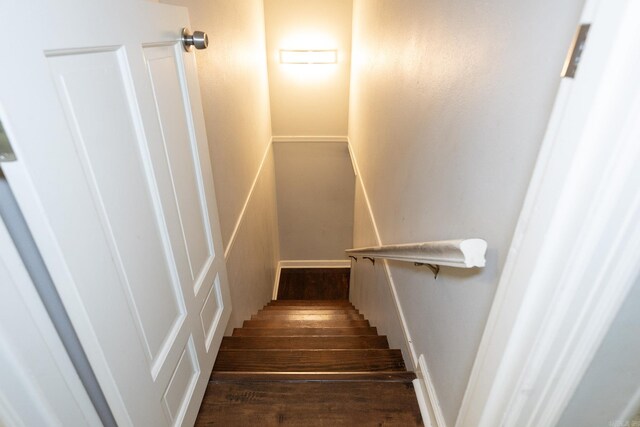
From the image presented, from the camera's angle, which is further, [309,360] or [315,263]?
[315,263]

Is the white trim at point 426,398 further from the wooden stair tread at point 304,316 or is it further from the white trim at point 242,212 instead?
the wooden stair tread at point 304,316

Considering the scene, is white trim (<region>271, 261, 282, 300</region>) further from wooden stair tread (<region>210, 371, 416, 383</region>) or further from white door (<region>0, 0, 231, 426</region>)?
white door (<region>0, 0, 231, 426</region>)

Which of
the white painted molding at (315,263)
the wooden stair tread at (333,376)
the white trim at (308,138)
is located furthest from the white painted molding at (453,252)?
the white painted molding at (315,263)

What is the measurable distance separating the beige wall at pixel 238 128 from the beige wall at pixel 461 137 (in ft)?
3.10

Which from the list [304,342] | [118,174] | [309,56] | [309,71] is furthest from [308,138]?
[118,174]

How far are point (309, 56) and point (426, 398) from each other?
12.3 feet

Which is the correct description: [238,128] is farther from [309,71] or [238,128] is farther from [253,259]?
[309,71]

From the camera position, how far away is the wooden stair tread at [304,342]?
6.17 feet

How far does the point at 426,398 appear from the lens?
4.12 feet

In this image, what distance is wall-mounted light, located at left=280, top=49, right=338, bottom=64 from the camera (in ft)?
12.9

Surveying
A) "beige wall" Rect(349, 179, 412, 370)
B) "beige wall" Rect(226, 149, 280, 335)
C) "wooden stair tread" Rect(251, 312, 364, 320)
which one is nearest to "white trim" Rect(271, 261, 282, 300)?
"beige wall" Rect(226, 149, 280, 335)

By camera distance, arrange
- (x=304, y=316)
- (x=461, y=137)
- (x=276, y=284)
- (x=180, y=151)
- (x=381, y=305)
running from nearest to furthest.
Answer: (x=461, y=137)
(x=180, y=151)
(x=381, y=305)
(x=304, y=316)
(x=276, y=284)

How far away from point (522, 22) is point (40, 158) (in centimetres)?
90

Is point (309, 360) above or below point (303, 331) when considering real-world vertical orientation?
above
